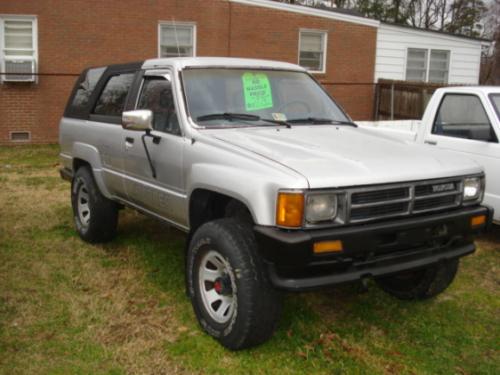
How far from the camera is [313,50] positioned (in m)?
16.6

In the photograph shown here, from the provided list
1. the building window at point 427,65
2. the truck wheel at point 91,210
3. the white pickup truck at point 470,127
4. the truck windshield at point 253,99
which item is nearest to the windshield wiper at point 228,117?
the truck windshield at point 253,99

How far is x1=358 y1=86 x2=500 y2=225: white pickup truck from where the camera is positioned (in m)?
6.11

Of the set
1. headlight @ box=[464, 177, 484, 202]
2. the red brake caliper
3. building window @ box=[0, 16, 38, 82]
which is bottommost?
the red brake caliper

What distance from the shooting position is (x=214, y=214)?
422 cm

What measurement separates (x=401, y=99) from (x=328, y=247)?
13514mm

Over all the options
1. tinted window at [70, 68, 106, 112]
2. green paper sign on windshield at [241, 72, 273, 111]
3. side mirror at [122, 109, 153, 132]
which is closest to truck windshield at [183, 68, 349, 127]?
green paper sign on windshield at [241, 72, 273, 111]

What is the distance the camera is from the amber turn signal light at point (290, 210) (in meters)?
3.21

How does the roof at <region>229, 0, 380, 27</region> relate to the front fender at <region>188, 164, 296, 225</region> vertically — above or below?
above

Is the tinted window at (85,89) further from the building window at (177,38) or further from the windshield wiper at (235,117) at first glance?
the building window at (177,38)

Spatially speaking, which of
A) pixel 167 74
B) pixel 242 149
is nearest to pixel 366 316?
pixel 242 149

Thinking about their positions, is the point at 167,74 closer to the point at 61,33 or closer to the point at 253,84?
the point at 253,84

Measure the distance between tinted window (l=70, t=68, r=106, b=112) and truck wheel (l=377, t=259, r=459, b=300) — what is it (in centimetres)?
→ 353

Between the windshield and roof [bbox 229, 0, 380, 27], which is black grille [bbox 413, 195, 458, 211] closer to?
the windshield

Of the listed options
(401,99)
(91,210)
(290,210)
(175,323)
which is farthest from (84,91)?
(401,99)
